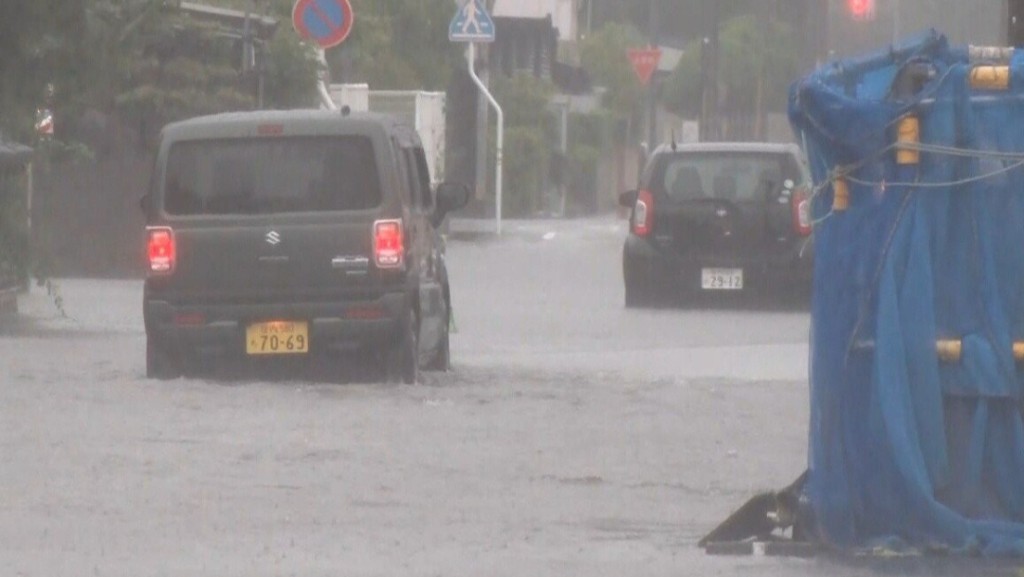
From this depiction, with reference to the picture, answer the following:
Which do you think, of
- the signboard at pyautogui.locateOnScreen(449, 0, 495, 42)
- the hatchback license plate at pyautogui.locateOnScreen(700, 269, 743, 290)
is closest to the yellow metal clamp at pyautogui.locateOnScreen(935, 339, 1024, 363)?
the hatchback license plate at pyautogui.locateOnScreen(700, 269, 743, 290)

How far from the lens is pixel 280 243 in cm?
1534

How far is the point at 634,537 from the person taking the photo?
382 inches

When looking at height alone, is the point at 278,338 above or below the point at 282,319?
below

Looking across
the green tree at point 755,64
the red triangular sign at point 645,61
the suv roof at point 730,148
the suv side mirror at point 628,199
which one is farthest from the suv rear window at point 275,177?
the green tree at point 755,64

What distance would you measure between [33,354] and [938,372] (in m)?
10.6

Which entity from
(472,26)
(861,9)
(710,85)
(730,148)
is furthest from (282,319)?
(710,85)

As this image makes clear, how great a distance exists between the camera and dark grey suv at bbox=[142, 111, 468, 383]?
15.4 meters

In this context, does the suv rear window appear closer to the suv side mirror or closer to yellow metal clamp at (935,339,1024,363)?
yellow metal clamp at (935,339,1024,363)

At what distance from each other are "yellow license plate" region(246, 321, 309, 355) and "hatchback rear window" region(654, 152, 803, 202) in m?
9.49

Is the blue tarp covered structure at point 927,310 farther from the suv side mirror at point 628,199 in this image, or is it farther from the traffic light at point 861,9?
the traffic light at point 861,9

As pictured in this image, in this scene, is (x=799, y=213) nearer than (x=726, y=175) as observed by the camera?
Yes

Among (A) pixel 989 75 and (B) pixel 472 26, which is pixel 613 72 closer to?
(B) pixel 472 26

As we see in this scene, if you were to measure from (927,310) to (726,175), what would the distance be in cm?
1588

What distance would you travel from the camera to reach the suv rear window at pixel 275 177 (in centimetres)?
1552
